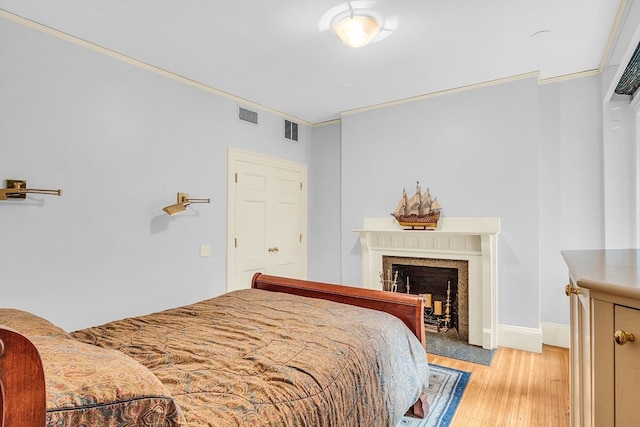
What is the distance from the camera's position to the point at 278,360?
1422 mm

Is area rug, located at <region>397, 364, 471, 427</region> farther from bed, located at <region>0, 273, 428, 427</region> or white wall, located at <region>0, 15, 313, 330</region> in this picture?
white wall, located at <region>0, 15, 313, 330</region>

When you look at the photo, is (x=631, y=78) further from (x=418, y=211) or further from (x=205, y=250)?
(x=205, y=250)

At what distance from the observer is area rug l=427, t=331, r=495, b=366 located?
3223mm

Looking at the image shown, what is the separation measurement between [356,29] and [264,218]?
249cm

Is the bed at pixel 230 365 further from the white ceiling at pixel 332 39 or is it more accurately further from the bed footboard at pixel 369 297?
the white ceiling at pixel 332 39

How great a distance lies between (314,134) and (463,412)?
387 cm

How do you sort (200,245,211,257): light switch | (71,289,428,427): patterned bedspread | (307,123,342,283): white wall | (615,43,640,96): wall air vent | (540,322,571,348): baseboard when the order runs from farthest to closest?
1. (307,123,342,283): white wall
2. (200,245,211,257): light switch
3. (540,322,571,348): baseboard
4. (615,43,640,96): wall air vent
5. (71,289,428,427): patterned bedspread

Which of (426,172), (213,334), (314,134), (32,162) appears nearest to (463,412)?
(213,334)

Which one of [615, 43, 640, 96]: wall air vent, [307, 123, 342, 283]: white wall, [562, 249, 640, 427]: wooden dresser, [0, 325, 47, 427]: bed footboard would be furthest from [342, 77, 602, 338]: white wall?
[0, 325, 47, 427]: bed footboard

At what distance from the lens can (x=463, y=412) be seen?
232 centimetres

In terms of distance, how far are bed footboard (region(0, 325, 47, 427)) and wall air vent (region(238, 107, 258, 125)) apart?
370cm

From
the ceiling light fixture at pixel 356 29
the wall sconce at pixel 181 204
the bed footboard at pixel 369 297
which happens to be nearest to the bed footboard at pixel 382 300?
the bed footboard at pixel 369 297

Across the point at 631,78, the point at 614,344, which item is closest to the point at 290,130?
the point at 631,78

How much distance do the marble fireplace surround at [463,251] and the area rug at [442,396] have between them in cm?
78
